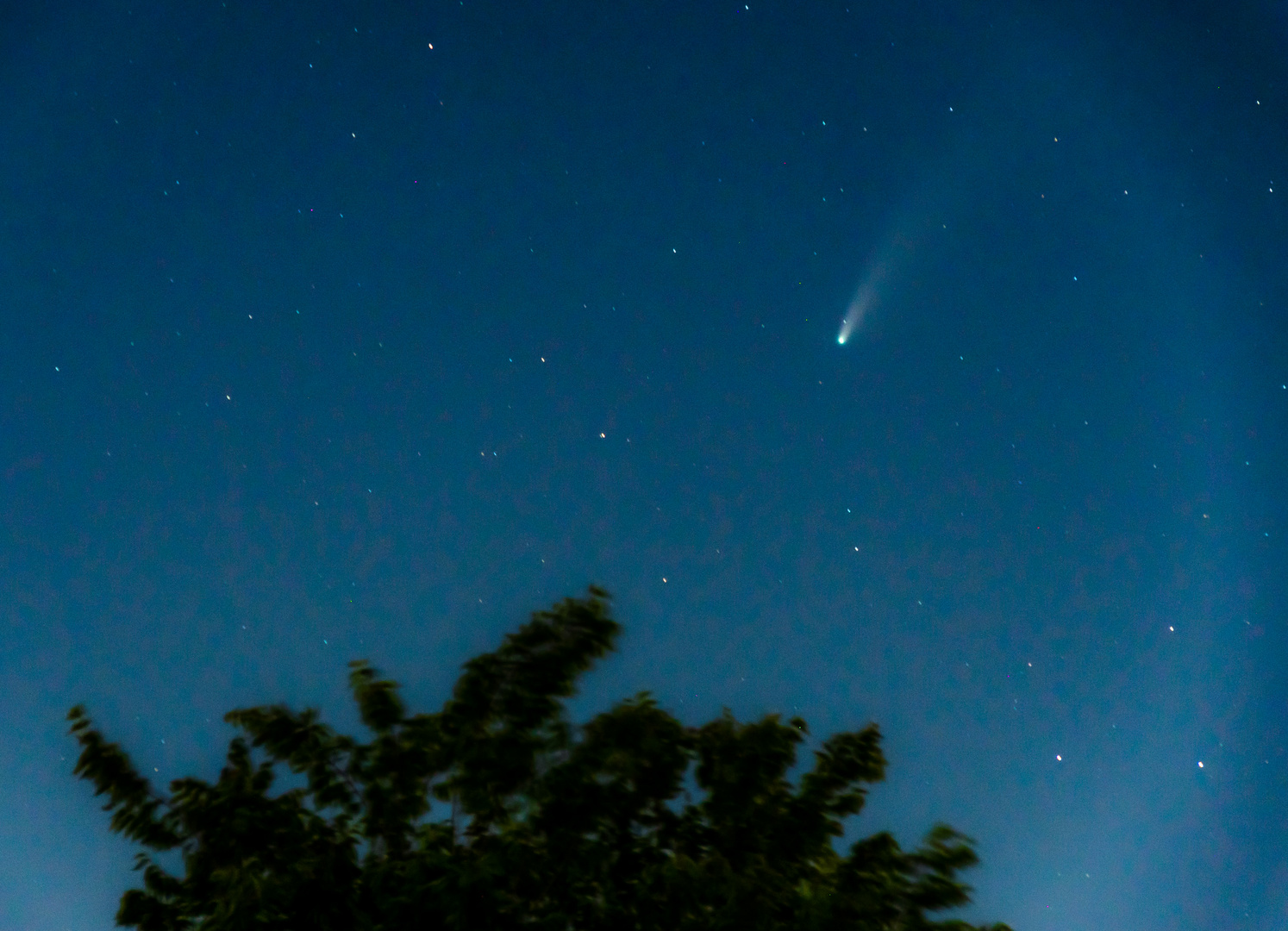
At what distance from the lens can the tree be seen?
6559 millimetres

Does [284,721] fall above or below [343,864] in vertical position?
above

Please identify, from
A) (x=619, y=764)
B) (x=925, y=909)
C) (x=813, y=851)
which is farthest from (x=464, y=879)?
(x=925, y=909)

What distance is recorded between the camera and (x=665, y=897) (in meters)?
6.39

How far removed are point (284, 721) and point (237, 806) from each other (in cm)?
64

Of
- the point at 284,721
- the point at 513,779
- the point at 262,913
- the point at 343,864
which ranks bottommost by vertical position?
the point at 262,913

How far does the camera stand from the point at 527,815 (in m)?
6.98

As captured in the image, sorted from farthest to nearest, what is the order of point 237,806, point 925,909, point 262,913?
point 237,806
point 925,909
point 262,913

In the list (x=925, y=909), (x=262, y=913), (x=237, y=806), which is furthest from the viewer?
(x=237, y=806)

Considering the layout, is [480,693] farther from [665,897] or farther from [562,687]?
[665,897]

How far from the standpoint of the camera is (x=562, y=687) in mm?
7344

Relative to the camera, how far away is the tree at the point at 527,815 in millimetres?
6559

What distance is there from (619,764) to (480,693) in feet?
3.57

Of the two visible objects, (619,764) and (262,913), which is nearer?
(262,913)

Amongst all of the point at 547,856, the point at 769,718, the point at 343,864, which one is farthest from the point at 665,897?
the point at 343,864
